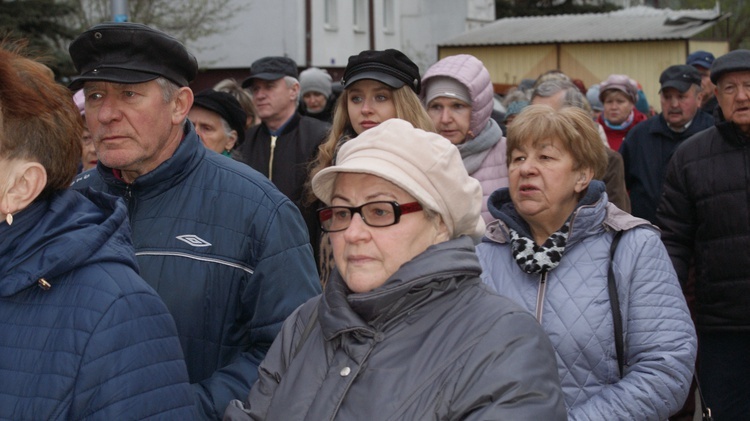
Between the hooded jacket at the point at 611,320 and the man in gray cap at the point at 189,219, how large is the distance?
919 mm

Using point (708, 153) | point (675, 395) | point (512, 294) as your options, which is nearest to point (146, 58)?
point (512, 294)

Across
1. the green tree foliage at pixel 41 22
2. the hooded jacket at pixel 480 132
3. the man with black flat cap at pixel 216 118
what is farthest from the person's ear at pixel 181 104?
the green tree foliage at pixel 41 22

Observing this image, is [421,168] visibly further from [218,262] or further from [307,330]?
[218,262]

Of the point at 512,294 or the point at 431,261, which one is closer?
the point at 431,261

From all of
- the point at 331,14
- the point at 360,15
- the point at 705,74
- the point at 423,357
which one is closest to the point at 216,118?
the point at 423,357

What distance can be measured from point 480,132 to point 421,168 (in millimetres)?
2953

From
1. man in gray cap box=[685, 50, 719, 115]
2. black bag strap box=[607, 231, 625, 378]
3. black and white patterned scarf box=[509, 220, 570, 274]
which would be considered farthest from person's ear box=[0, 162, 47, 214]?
man in gray cap box=[685, 50, 719, 115]

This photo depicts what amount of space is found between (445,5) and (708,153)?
3272 cm

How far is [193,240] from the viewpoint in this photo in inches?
132

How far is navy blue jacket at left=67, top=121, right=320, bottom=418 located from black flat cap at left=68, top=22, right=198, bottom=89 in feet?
0.99

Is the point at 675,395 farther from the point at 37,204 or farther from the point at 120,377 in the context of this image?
the point at 37,204

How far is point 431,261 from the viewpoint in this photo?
A: 104 inches

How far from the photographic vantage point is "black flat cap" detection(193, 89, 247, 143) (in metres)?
6.32

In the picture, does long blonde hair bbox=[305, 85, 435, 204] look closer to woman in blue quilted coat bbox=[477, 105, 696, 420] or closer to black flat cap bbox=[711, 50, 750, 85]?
woman in blue quilted coat bbox=[477, 105, 696, 420]
